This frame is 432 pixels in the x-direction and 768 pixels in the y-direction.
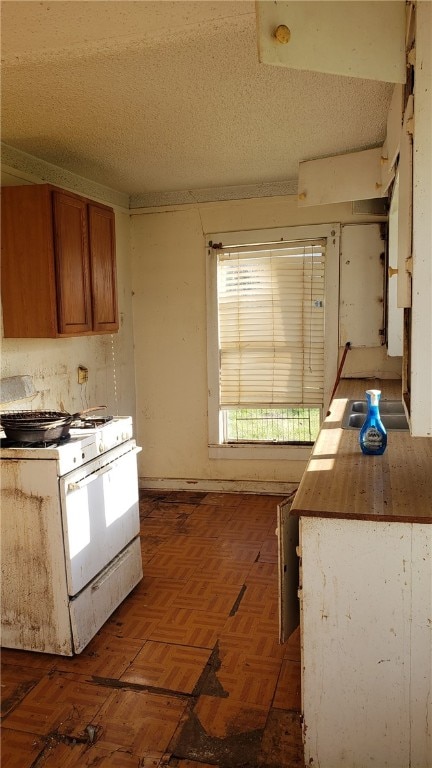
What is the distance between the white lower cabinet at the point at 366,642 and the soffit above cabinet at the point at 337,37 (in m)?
1.40

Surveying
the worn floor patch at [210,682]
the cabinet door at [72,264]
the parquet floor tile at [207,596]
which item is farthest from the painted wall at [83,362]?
the worn floor patch at [210,682]

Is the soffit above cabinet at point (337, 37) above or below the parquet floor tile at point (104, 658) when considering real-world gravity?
above

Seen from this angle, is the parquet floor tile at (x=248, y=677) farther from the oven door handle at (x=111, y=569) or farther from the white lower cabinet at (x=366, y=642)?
the oven door handle at (x=111, y=569)

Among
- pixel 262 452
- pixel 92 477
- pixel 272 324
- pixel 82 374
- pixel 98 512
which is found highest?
pixel 272 324

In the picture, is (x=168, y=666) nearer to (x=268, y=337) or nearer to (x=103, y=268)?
(x=103, y=268)

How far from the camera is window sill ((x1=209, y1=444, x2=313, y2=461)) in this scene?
194 inches

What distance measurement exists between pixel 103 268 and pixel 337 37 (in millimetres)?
2545

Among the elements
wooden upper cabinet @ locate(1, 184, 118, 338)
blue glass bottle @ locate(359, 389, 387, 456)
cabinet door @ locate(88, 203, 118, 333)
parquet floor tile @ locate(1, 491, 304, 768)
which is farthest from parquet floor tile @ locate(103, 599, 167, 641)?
cabinet door @ locate(88, 203, 118, 333)

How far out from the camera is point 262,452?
500cm

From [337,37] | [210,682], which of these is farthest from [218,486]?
[337,37]

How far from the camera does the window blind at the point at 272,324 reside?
15.5 ft

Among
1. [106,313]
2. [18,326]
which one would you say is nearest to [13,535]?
[18,326]

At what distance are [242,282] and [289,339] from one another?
0.66 meters

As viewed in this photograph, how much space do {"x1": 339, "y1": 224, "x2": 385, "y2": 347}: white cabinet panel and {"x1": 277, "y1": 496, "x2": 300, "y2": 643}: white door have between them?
277 cm
